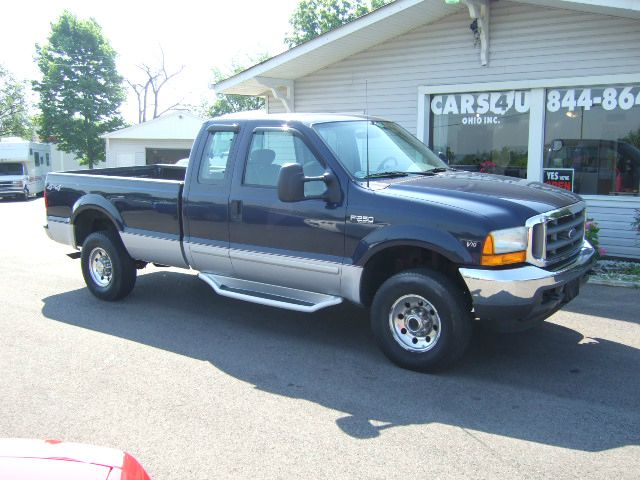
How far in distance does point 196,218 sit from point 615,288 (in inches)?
204

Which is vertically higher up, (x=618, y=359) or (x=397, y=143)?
(x=397, y=143)

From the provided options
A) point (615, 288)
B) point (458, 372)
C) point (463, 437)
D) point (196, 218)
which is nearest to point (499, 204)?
point (458, 372)

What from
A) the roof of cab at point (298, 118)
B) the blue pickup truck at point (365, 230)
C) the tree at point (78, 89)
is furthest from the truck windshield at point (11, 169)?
the roof of cab at point (298, 118)

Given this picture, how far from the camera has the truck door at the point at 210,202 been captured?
6055 mm

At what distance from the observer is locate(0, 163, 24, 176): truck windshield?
29.0 metres

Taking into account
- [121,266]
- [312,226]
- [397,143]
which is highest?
[397,143]

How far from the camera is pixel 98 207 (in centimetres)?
717

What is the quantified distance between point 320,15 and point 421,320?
44069mm

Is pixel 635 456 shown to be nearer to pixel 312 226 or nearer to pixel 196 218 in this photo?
pixel 312 226

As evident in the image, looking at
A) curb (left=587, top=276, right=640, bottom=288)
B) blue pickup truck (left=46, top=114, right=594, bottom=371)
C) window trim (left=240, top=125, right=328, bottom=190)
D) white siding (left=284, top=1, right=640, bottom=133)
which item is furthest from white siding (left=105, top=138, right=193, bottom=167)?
window trim (left=240, top=125, right=328, bottom=190)

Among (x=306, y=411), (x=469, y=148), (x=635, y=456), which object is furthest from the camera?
(x=469, y=148)

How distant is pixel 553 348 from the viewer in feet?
18.2

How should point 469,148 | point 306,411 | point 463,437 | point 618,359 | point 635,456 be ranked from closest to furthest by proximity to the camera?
1. point 635,456
2. point 463,437
3. point 306,411
4. point 618,359
5. point 469,148

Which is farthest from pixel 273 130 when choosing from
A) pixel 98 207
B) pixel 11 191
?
pixel 11 191
